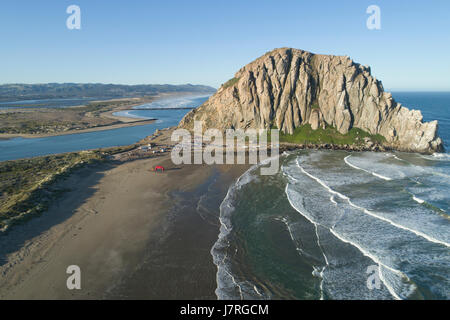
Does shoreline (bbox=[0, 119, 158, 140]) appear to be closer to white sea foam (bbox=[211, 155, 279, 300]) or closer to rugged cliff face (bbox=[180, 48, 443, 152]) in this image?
rugged cliff face (bbox=[180, 48, 443, 152])

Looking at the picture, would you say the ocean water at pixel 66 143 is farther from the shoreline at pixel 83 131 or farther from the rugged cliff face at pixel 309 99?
the rugged cliff face at pixel 309 99

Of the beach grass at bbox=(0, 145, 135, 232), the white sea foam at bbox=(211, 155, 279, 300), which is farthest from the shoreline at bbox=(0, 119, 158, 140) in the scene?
the white sea foam at bbox=(211, 155, 279, 300)

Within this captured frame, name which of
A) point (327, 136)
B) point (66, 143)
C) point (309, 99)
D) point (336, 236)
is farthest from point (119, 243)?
point (309, 99)

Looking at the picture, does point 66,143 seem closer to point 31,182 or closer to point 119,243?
point 31,182

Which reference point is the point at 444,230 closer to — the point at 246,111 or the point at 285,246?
the point at 285,246

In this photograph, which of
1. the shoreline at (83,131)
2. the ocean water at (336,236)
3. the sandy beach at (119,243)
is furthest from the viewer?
the shoreline at (83,131)

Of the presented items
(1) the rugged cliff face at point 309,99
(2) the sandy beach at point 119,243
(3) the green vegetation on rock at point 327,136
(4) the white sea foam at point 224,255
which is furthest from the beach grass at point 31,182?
(3) the green vegetation on rock at point 327,136
